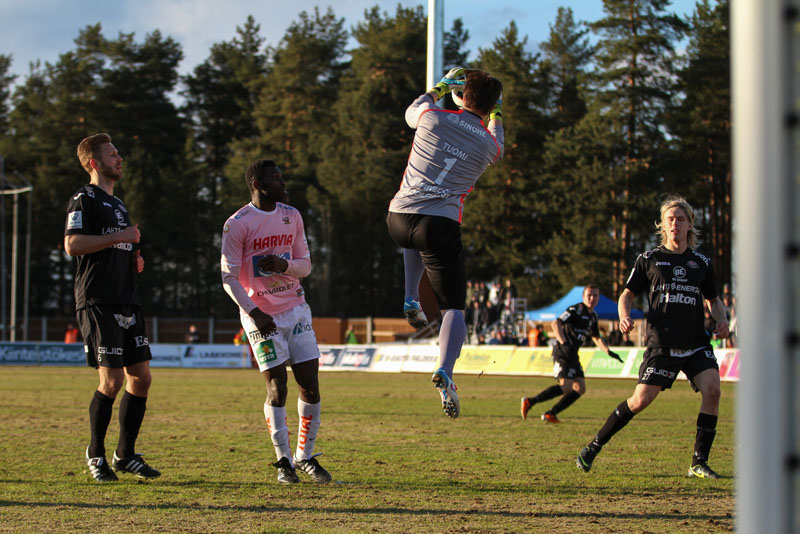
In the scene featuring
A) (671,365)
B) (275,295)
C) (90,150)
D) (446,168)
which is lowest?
(671,365)

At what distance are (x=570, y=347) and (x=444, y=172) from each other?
8.18 meters

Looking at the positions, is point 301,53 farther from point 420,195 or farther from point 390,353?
point 420,195

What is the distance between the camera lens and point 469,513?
20.2 feet

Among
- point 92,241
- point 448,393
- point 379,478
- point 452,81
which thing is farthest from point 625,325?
point 92,241

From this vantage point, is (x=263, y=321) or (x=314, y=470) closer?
(x=263, y=321)

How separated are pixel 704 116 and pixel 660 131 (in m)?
2.92

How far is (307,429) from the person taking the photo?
7.83 meters

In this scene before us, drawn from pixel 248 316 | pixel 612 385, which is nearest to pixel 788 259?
pixel 248 316

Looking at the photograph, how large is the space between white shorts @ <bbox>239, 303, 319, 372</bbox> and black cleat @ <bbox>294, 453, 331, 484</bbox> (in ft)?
2.87

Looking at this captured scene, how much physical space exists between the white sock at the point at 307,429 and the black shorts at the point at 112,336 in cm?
148

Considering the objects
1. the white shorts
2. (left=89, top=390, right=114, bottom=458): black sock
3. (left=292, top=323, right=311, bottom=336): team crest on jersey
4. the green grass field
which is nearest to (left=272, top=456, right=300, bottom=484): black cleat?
the green grass field

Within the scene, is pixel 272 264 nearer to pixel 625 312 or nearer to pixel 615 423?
pixel 625 312

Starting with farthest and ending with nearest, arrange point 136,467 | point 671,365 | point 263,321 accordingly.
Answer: point 671,365 < point 136,467 < point 263,321

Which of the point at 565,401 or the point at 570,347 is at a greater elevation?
the point at 570,347
